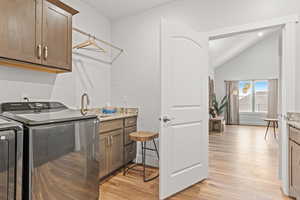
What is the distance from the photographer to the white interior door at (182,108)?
201 centimetres

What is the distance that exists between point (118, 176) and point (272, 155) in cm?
309

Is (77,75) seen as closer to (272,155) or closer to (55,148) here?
(55,148)

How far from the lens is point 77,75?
2.65 metres

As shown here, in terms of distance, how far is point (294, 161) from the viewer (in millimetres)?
1816

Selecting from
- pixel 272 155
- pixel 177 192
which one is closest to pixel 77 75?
pixel 177 192

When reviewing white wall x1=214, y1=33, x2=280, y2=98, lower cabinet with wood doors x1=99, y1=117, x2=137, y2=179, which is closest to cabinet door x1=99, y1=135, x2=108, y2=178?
lower cabinet with wood doors x1=99, y1=117, x2=137, y2=179

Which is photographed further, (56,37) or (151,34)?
(151,34)

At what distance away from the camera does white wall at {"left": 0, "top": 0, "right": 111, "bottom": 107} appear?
1.88 m

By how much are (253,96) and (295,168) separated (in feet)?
23.7

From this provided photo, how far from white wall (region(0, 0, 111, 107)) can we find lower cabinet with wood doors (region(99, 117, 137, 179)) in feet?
2.15

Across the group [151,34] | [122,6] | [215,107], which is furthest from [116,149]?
[215,107]

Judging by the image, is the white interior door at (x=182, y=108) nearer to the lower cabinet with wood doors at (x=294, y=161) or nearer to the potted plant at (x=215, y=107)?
the lower cabinet with wood doors at (x=294, y=161)

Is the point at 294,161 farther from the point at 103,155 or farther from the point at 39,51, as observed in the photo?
the point at 39,51

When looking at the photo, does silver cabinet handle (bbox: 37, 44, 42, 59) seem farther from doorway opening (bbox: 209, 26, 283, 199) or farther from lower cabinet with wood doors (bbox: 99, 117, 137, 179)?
doorway opening (bbox: 209, 26, 283, 199)
